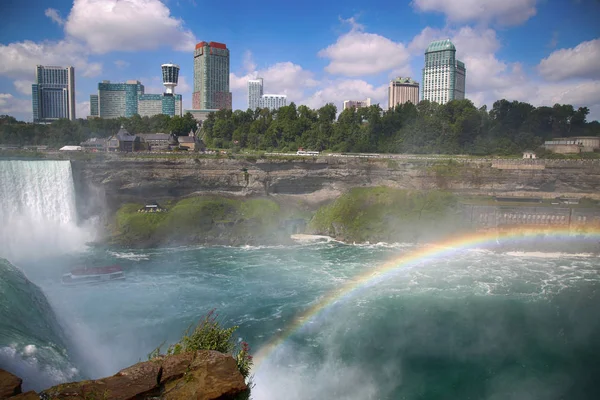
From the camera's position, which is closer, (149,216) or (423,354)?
(423,354)

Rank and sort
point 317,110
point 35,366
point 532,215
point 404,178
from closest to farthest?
1. point 35,366
2. point 532,215
3. point 404,178
4. point 317,110

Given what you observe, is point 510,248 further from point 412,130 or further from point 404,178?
point 412,130

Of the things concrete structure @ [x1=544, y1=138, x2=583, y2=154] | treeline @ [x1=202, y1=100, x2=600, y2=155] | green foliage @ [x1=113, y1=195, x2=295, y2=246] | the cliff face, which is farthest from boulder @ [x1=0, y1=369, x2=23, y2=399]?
concrete structure @ [x1=544, y1=138, x2=583, y2=154]

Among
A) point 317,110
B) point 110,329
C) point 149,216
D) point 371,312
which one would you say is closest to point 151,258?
point 149,216

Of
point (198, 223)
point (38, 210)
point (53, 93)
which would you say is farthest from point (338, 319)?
point (53, 93)

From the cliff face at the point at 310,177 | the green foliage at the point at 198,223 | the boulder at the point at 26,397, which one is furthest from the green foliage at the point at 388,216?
the boulder at the point at 26,397
